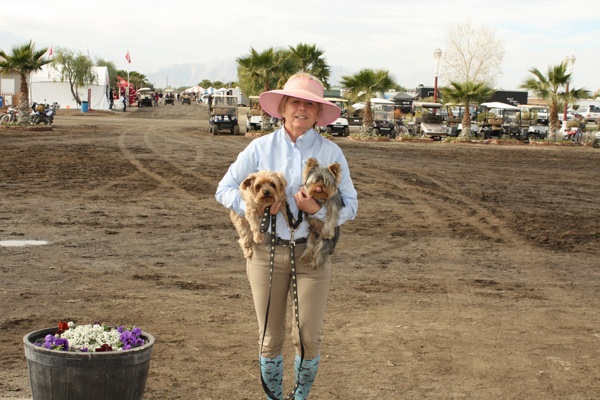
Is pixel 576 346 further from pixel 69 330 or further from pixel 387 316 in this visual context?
pixel 69 330

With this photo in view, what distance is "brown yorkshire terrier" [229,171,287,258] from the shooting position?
2695 mm

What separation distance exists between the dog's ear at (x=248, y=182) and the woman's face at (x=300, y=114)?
0.39 m

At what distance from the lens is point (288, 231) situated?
2.86 metres

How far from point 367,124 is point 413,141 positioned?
274 centimetres

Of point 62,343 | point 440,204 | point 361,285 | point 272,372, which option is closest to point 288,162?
point 272,372

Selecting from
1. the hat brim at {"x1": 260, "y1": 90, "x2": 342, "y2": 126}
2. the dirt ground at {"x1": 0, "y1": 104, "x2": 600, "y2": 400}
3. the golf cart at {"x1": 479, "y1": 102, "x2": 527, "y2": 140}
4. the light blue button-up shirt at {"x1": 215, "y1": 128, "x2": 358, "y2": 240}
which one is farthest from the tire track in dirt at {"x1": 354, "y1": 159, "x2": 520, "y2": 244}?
the golf cart at {"x1": 479, "y1": 102, "x2": 527, "y2": 140}

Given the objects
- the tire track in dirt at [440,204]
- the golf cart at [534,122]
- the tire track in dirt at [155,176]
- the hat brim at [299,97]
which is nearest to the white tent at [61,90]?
the tire track in dirt at [155,176]

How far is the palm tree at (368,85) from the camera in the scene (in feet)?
96.9

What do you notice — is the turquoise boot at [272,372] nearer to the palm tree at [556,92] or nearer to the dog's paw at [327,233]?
the dog's paw at [327,233]

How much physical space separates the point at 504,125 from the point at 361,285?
28885mm

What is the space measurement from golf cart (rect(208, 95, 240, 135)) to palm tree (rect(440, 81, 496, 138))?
41.0 feet

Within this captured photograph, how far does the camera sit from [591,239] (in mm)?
8641

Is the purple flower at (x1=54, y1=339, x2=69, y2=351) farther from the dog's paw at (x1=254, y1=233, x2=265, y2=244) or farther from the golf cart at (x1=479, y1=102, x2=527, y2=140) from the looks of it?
the golf cart at (x1=479, y1=102, x2=527, y2=140)

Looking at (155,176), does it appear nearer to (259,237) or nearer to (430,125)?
(259,237)
